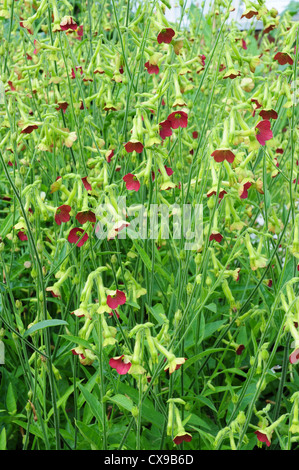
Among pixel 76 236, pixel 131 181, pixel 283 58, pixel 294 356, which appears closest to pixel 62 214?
pixel 76 236

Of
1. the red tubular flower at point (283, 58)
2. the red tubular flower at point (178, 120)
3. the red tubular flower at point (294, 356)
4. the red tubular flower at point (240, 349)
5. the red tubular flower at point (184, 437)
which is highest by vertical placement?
the red tubular flower at point (283, 58)

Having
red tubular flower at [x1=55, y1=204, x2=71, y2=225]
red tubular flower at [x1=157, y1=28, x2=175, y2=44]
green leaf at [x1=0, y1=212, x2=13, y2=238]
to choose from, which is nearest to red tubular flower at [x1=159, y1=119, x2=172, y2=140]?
red tubular flower at [x1=157, y1=28, x2=175, y2=44]

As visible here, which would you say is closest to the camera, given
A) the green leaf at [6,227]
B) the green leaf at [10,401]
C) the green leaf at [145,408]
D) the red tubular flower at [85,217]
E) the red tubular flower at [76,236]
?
the red tubular flower at [85,217]

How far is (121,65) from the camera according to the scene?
1843mm

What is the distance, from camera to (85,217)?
→ 1467 mm

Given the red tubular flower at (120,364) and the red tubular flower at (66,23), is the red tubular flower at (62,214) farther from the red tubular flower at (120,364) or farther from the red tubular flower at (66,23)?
the red tubular flower at (66,23)

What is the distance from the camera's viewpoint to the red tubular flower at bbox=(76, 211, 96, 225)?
1456 mm

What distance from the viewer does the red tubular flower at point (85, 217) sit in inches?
57.3

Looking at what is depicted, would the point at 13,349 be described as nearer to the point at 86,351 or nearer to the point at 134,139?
the point at 86,351

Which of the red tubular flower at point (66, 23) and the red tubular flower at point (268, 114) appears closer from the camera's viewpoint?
the red tubular flower at point (268, 114)

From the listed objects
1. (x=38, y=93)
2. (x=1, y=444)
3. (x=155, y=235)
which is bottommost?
(x=1, y=444)

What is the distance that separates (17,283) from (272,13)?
1.59m

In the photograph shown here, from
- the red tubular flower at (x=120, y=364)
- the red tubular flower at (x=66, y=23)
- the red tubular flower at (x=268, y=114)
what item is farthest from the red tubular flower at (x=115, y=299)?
the red tubular flower at (x=66, y=23)

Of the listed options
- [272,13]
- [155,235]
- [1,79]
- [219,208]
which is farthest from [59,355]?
[272,13]
